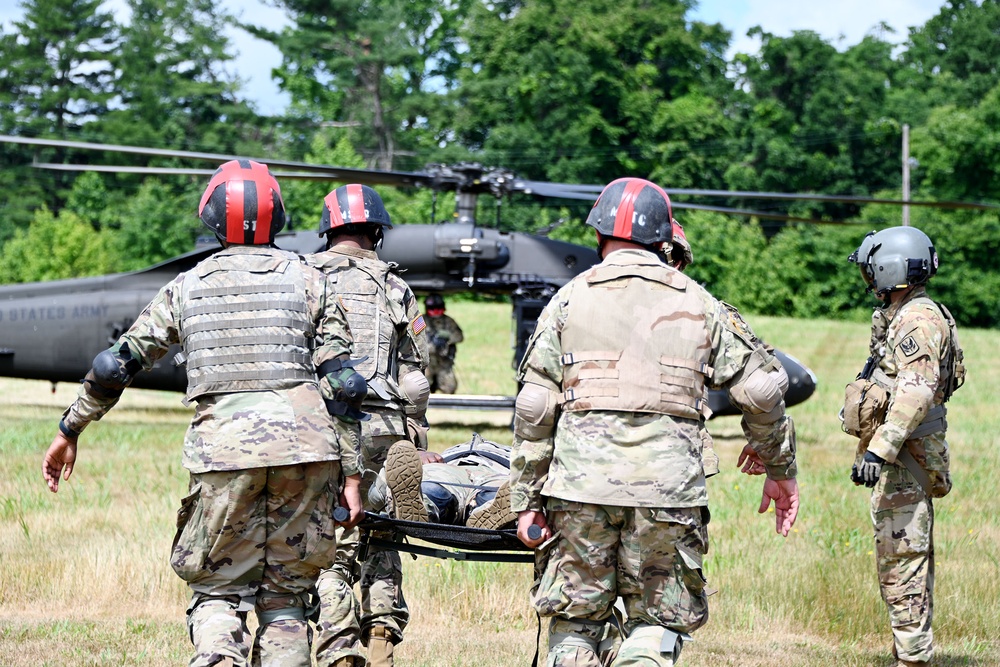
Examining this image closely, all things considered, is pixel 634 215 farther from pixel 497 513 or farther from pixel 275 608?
pixel 275 608

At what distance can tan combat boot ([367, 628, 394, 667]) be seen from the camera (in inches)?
200

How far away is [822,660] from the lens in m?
5.88

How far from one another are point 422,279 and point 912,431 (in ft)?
24.9

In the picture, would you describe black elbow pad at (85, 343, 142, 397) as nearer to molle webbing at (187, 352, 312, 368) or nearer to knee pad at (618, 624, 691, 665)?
molle webbing at (187, 352, 312, 368)

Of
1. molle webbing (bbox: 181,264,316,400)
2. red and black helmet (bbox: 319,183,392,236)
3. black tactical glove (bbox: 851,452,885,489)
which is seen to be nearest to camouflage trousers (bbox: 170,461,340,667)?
molle webbing (bbox: 181,264,316,400)

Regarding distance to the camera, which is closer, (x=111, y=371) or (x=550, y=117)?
(x=111, y=371)

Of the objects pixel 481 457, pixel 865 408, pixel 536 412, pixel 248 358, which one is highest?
pixel 248 358

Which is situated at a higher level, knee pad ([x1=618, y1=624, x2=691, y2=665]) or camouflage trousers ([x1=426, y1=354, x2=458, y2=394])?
camouflage trousers ([x1=426, y1=354, x2=458, y2=394])

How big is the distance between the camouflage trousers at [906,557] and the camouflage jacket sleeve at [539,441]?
2227 mm

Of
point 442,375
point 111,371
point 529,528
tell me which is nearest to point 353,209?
point 111,371

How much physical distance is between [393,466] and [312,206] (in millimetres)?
37963

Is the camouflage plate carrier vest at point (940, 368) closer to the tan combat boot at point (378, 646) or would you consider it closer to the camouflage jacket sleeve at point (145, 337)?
the tan combat boot at point (378, 646)

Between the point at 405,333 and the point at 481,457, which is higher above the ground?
the point at 405,333

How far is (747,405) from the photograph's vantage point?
4016mm
